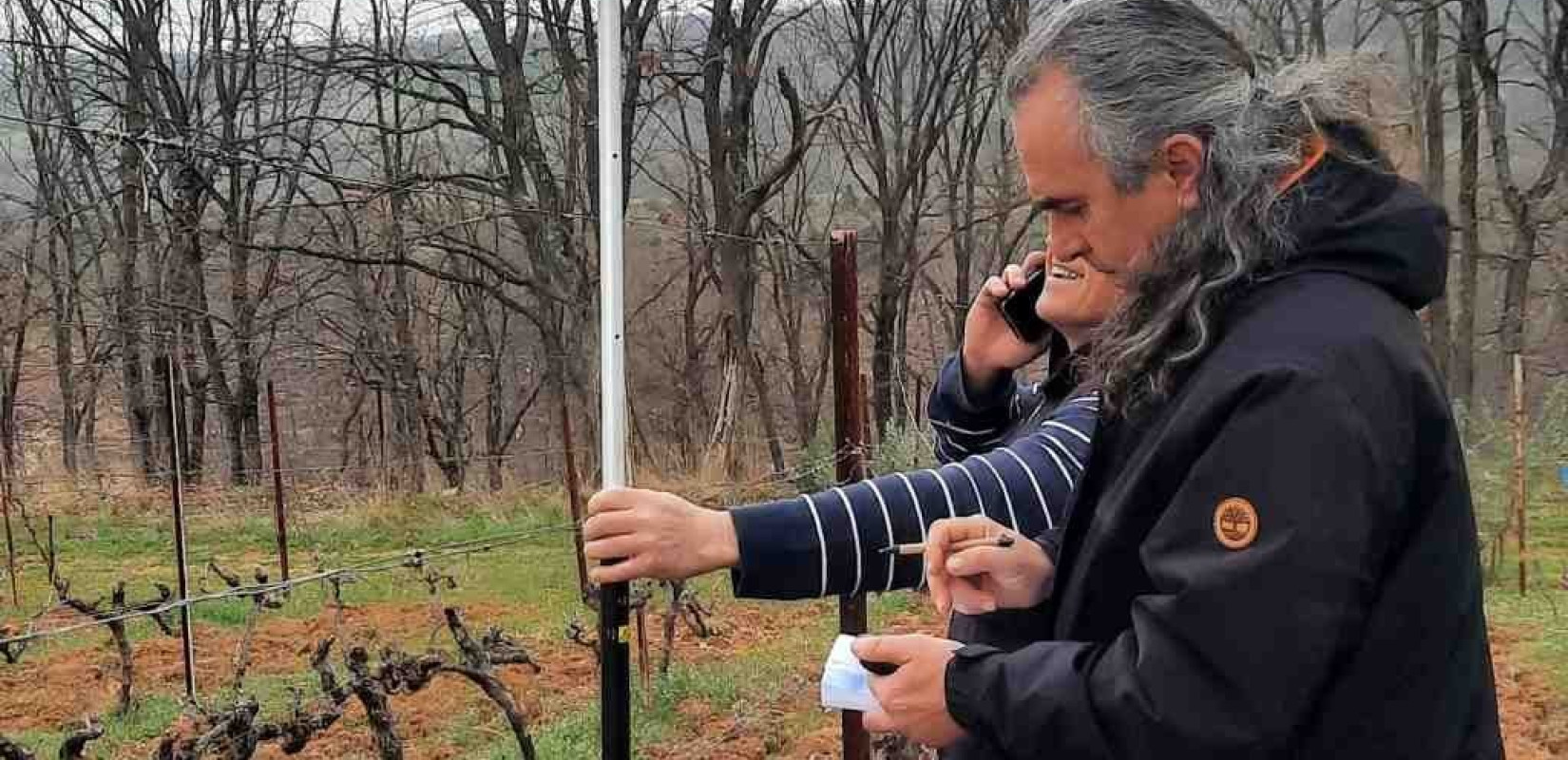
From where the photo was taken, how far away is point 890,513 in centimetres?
147

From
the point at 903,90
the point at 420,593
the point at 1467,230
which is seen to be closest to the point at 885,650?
the point at 420,593

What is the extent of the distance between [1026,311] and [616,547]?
609 millimetres

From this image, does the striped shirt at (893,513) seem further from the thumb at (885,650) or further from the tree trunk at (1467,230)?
the tree trunk at (1467,230)

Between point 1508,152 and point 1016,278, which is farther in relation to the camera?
point 1508,152

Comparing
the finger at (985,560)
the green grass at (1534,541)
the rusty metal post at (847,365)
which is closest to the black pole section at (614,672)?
the finger at (985,560)

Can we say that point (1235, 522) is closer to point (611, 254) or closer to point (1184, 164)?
point (1184, 164)

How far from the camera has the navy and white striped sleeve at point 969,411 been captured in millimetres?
1753

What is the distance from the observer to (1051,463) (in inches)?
57.7

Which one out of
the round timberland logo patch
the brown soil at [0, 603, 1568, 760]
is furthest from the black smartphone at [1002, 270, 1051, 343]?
the brown soil at [0, 603, 1568, 760]

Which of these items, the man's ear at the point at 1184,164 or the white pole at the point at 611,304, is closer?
the man's ear at the point at 1184,164

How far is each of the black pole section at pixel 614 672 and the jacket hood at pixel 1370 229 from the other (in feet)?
2.89

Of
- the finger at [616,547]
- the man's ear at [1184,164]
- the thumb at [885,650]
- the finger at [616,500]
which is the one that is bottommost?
the thumb at [885,650]

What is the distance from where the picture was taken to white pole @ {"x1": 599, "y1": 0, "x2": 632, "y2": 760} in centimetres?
155

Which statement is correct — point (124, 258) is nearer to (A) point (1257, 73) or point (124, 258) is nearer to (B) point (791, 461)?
(B) point (791, 461)
